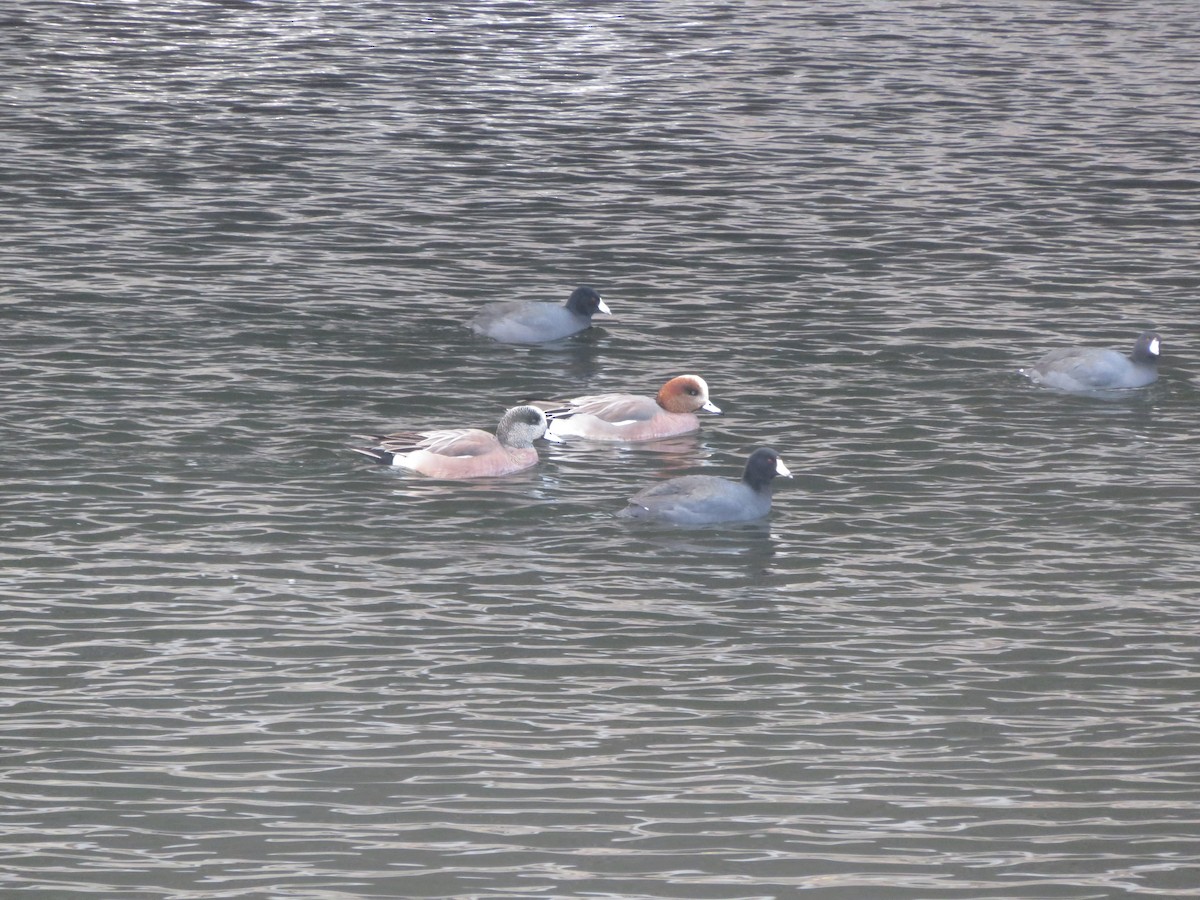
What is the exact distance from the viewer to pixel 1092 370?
20188 mm

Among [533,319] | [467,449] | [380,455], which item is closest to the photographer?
[467,449]

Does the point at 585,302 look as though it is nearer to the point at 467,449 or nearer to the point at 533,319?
the point at 533,319

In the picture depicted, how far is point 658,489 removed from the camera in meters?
16.1

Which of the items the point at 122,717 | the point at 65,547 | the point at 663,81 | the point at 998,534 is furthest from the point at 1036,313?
the point at 663,81

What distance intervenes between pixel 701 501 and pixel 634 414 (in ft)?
9.27

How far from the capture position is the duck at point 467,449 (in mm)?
17359

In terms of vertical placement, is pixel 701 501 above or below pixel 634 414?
above

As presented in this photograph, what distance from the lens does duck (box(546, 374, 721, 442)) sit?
18750 mm

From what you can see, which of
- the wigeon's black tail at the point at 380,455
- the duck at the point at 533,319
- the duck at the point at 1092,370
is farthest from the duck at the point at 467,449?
the duck at the point at 1092,370

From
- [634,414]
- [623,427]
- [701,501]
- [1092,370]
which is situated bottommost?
[1092,370]

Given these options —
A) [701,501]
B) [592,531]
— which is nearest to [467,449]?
[592,531]

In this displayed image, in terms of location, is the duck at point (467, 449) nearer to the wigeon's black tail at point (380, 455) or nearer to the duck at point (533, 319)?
the wigeon's black tail at point (380, 455)

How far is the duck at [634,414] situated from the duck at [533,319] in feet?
11.1

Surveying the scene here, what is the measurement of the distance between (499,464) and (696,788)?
6655mm
